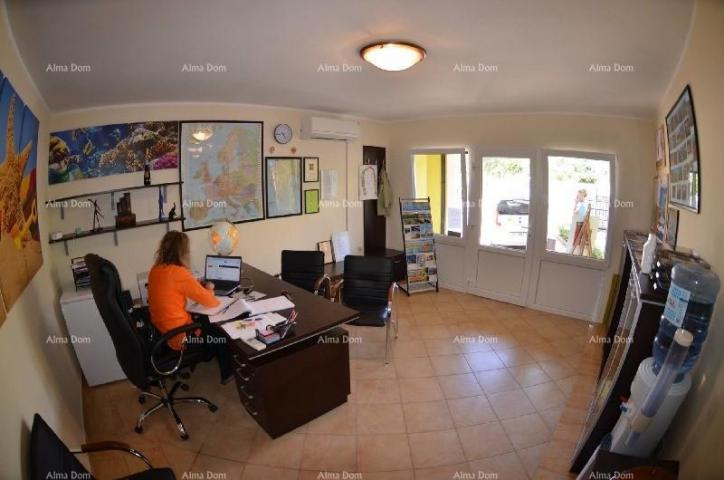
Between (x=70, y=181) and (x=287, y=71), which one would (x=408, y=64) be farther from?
(x=70, y=181)

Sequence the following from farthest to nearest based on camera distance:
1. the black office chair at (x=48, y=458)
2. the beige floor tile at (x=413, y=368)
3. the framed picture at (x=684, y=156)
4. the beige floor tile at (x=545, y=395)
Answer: the beige floor tile at (x=413, y=368), the beige floor tile at (x=545, y=395), the framed picture at (x=684, y=156), the black office chair at (x=48, y=458)

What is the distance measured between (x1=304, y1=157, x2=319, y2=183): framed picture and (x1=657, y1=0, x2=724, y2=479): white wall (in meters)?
4.02

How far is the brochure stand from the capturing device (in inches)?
221

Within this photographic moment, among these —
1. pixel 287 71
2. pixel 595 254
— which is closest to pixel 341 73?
pixel 287 71

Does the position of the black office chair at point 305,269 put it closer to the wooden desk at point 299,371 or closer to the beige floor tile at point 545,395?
the wooden desk at point 299,371

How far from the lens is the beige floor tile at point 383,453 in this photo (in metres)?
2.44

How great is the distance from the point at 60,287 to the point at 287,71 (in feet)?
9.42

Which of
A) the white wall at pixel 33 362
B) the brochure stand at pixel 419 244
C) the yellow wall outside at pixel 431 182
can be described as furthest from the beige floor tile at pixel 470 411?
the yellow wall outside at pixel 431 182

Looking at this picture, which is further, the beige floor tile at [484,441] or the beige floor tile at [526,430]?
the beige floor tile at [526,430]

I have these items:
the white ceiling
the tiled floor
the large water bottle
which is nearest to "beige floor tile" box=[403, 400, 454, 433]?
the tiled floor

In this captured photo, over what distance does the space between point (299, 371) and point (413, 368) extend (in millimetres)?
1389

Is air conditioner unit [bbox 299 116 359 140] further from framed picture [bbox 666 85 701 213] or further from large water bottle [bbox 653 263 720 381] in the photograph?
large water bottle [bbox 653 263 720 381]

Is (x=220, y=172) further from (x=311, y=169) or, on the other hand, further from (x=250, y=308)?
(x=250, y=308)

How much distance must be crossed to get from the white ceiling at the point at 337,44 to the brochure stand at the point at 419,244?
7.90 ft
